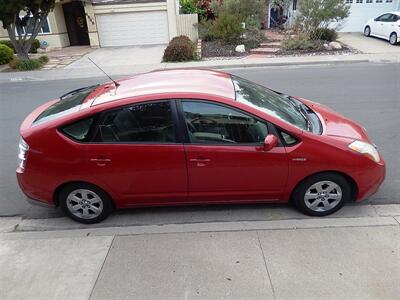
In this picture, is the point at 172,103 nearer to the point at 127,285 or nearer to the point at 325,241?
the point at 127,285

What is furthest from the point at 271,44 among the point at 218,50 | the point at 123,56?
the point at 123,56

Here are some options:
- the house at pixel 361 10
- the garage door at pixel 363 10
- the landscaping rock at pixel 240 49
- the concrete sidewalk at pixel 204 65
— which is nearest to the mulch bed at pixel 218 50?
the landscaping rock at pixel 240 49

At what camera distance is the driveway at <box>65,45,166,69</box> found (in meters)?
15.9

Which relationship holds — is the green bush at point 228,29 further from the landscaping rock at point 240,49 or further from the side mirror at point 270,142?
the side mirror at point 270,142

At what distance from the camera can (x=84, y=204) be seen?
12.5 ft

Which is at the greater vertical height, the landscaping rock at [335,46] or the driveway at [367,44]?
the landscaping rock at [335,46]

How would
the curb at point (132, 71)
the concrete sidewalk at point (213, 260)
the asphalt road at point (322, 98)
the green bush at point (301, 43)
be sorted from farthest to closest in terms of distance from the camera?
the green bush at point (301, 43)
the curb at point (132, 71)
the asphalt road at point (322, 98)
the concrete sidewalk at point (213, 260)

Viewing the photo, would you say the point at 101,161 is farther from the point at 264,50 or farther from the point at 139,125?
the point at 264,50

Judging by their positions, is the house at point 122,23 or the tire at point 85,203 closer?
the tire at point 85,203

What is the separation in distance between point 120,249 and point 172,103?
1516mm

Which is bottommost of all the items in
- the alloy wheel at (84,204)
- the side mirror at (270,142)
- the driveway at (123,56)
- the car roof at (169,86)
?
the driveway at (123,56)

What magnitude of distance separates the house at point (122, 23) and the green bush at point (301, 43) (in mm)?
7127

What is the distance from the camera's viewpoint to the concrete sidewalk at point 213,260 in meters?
2.86

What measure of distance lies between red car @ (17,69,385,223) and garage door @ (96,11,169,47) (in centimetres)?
1919
